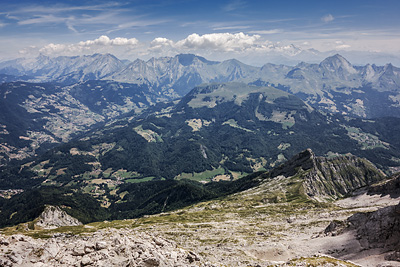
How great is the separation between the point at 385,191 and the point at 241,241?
403 feet

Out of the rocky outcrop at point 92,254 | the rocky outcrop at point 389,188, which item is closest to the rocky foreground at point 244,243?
the rocky outcrop at point 92,254

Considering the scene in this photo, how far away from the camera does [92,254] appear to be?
167 ft

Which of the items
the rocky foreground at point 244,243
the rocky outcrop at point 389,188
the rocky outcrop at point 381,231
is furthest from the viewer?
the rocky outcrop at point 389,188

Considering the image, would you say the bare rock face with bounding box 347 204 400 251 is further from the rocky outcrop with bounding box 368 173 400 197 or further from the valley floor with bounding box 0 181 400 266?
the rocky outcrop with bounding box 368 173 400 197

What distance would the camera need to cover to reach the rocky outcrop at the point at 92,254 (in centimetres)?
4962

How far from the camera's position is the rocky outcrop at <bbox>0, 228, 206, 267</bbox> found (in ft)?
163

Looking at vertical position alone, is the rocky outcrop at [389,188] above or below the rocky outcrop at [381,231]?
below

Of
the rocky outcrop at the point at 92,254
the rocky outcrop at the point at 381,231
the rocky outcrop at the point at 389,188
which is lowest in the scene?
the rocky outcrop at the point at 389,188

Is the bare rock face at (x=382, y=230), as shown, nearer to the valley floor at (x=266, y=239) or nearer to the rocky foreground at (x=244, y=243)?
the rocky foreground at (x=244, y=243)

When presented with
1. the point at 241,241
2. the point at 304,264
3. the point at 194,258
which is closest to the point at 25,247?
the point at 194,258

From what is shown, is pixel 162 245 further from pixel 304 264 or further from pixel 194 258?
pixel 304 264

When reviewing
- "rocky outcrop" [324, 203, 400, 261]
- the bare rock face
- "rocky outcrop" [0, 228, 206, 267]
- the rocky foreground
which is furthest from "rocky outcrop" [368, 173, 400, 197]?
"rocky outcrop" [0, 228, 206, 267]

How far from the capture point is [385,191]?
154 meters

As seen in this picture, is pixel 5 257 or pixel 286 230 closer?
pixel 5 257
